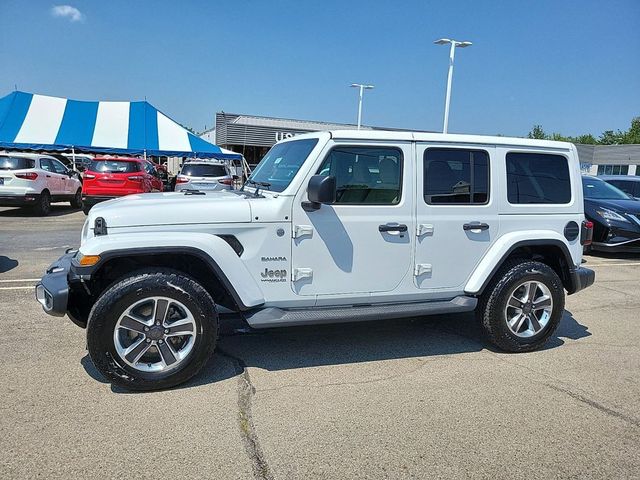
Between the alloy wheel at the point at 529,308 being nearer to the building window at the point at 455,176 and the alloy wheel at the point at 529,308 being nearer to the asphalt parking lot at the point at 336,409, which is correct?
the asphalt parking lot at the point at 336,409

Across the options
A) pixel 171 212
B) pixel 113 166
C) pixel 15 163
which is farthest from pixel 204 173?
pixel 171 212

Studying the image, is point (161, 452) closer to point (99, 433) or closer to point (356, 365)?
point (99, 433)

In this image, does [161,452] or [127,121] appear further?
[127,121]

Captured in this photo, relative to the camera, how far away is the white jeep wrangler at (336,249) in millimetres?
3457

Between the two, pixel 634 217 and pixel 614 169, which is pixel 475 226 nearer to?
pixel 634 217

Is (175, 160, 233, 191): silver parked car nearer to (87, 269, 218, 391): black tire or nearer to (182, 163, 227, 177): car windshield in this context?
(182, 163, 227, 177): car windshield

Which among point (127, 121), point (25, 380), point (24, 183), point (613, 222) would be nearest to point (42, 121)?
point (127, 121)

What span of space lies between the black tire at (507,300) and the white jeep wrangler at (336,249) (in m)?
0.01

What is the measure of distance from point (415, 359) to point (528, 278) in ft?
4.26

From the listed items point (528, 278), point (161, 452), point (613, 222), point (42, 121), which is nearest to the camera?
point (161, 452)

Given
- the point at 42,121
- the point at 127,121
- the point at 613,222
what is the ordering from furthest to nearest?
the point at 127,121 → the point at 42,121 → the point at 613,222

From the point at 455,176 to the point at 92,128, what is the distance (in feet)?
62.0

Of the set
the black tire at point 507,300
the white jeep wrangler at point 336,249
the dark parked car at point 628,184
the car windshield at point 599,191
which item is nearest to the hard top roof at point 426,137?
the white jeep wrangler at point 336,249

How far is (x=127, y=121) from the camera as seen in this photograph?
66.7 ft
